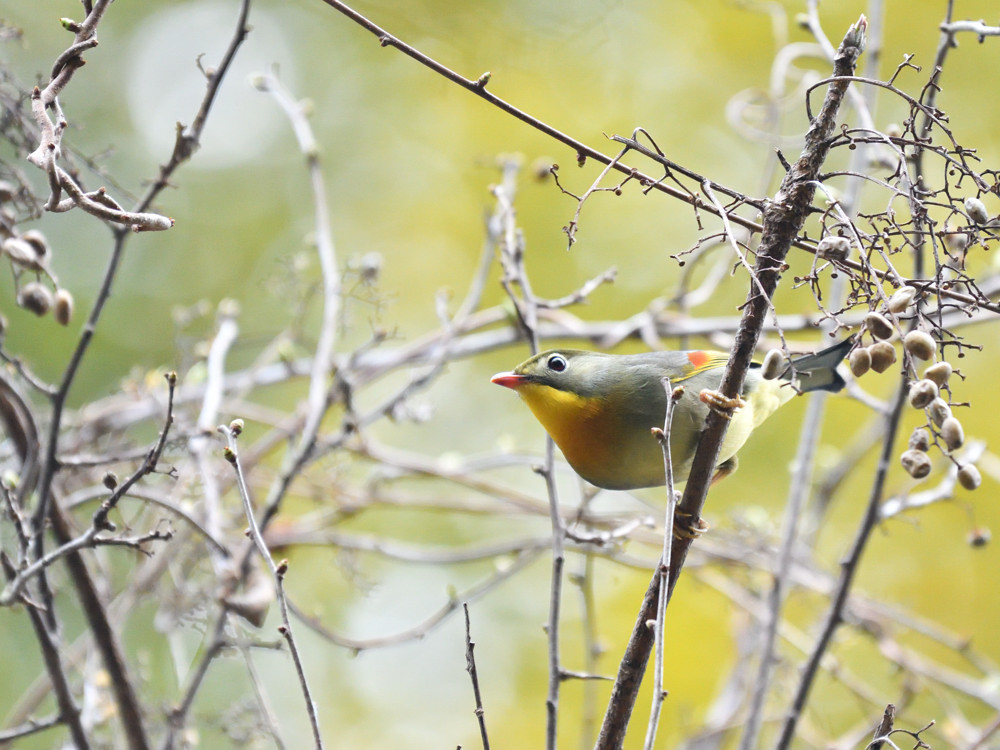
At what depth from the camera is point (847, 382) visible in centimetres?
246

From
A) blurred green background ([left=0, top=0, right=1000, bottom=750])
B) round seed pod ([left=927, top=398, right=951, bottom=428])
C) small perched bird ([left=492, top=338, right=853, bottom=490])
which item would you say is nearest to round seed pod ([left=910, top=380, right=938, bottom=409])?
round seed pod ([left=927, top=398, right=951, bottom=428])

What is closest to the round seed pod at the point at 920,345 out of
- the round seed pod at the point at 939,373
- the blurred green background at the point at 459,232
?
the round seed pod at the point at 939,373

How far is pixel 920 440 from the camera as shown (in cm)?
135

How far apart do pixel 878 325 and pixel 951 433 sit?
17 cm

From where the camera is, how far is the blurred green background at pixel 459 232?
5781 mm

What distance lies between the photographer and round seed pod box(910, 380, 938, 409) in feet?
4.07

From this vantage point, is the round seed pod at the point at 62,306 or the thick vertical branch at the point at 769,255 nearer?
the thick vertical branch at the point at 769,255

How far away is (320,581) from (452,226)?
9.49ft

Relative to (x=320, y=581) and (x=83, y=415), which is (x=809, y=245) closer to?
(x=83, y=415)

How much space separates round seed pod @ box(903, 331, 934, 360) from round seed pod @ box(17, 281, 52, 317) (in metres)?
1.52

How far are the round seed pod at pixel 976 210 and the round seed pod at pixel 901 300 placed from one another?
172mm

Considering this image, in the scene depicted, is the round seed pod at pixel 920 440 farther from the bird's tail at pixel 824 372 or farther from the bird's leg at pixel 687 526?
the bird's tail at pixel 824 372

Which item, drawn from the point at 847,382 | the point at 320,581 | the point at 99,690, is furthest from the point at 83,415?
the point at 320,581

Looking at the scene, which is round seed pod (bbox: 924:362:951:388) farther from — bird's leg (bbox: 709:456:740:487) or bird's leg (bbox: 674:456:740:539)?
bird's leg (bbox: 709:456:740:487)
